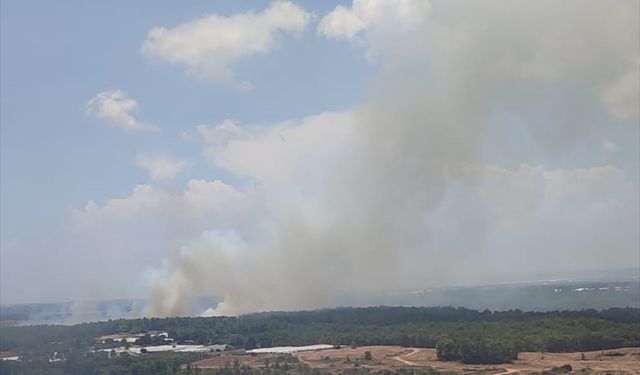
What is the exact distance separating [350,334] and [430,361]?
14722mm

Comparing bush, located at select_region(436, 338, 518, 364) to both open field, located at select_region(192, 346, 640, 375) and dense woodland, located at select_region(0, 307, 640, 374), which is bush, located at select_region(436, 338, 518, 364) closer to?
dense woodland, located at select_region(0, 307, 640, 374)

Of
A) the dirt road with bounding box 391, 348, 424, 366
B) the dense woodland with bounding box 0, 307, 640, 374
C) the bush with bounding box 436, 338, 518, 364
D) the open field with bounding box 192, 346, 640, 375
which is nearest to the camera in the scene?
the open field with bounding box 192, 346, 640, 375

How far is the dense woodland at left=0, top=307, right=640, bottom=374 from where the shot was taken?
4812cm

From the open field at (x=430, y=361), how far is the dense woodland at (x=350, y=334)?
1619 millimetres

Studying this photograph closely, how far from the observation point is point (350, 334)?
2516 inches

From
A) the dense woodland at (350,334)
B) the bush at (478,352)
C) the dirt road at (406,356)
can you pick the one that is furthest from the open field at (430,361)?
the dense woodland at (350,334)

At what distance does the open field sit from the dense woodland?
1.62 m

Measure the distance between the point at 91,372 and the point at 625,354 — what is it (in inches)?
1367

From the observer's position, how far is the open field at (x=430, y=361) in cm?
4531

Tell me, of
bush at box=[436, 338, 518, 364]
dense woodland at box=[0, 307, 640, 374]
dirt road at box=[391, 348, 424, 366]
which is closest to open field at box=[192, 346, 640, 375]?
dirt road at box=[391, 348, 424, 366]

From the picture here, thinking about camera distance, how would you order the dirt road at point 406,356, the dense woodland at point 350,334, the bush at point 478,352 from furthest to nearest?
1. the bush at point 478,352
2. the dirt road at point 406,356
3. the dense woodland at point 350,334

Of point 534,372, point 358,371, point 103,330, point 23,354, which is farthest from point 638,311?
point 23,354

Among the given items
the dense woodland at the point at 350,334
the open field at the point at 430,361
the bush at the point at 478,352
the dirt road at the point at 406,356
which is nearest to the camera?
the open field at the point at 430,361

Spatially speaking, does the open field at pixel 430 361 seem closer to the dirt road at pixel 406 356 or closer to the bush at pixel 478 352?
the dirt road at pixel 406 356
